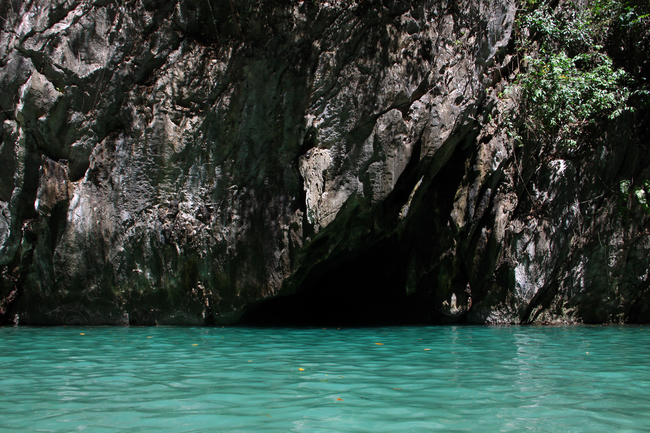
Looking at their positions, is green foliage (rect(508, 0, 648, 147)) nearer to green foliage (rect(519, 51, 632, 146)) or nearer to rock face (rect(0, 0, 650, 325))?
green foliage (rect(519, 51, 632, 146))

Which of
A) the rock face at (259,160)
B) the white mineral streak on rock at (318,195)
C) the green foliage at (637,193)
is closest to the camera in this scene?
the white mineral streak on rock at (318,195)

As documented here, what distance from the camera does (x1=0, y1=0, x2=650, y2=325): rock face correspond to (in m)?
10.2

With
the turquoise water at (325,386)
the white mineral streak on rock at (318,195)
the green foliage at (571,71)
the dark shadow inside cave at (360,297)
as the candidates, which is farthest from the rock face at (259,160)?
the turquoise water at (325,386)

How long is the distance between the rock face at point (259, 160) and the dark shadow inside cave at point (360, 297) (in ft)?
5.29

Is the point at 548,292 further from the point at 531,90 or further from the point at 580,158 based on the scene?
the point at 531,90

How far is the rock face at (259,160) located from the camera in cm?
1018

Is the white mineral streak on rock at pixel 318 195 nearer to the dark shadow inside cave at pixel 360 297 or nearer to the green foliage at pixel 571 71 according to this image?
the dark shadow inside cave at pixel 360 297

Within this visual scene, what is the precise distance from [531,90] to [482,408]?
9.00 m

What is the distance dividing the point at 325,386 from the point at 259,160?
706cm

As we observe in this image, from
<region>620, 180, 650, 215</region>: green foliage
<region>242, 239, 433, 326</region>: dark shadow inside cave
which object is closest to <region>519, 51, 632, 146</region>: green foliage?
<region>620, 180, 650, 215</region>: green foliage

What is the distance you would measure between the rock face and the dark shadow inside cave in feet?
5.29

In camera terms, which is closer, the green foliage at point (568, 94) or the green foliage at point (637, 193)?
the green foliage at point (568, 94)

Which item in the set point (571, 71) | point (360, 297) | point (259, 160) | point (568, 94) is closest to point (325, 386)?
point (259, 160)

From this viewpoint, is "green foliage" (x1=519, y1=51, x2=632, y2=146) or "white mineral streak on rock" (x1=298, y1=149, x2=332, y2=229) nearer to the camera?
"white mineral streak on rock" (x1=298, y1=149, x2=332, y2=229)
